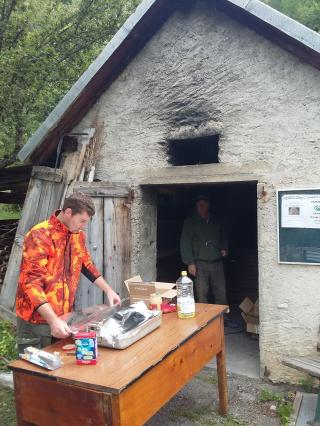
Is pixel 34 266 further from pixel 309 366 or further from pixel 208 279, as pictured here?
pixel 208 279

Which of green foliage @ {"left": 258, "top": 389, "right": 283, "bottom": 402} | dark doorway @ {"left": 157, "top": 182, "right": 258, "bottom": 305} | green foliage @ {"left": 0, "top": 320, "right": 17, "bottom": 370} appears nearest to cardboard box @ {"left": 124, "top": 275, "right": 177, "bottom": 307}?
green foliage @ {"left": 258, "top": 389, "right": 283, "bottom": 402}

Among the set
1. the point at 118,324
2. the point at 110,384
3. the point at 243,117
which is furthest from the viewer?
the point at 243,117

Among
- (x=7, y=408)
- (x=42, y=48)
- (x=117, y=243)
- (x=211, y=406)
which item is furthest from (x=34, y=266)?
(x=42, y=48)

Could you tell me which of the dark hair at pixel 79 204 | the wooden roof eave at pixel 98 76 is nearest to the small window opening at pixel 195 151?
the wooden roof eave at pixel 98 76

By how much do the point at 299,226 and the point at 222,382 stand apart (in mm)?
1719

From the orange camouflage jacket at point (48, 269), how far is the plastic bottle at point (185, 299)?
914 millimetres

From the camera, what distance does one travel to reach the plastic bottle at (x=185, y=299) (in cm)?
329

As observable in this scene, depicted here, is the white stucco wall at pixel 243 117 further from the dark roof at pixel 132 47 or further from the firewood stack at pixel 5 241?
the firewood stack at pixel 5 241

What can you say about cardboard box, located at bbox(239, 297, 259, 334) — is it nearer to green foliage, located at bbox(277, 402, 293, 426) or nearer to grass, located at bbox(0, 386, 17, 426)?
green foliage, located at bbox(277, 402, 293, 426)

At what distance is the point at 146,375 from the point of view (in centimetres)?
242

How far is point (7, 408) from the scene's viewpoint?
12.6 ft

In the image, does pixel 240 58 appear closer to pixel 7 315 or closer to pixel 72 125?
pixel 72 125

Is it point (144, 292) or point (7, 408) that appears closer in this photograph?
point (144, 292)

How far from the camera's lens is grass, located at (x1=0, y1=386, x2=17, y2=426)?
3.62 meters
